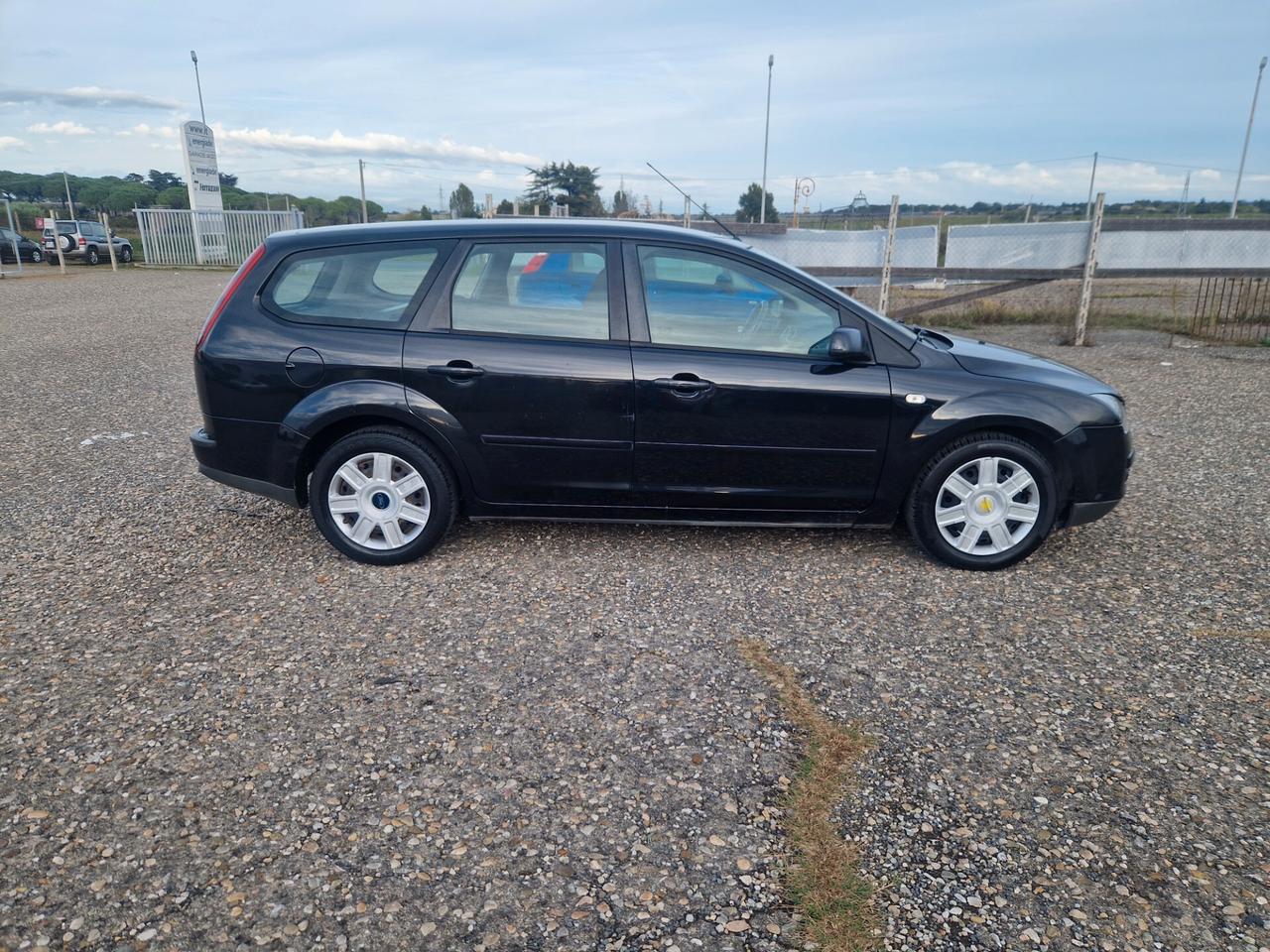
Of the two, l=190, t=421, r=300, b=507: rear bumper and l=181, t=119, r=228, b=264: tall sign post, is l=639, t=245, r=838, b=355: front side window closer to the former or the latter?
l=190, t=421, r=300, b=507: rear bumper

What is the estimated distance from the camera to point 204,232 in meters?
27.4

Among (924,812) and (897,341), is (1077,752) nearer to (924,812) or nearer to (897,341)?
(924,812)

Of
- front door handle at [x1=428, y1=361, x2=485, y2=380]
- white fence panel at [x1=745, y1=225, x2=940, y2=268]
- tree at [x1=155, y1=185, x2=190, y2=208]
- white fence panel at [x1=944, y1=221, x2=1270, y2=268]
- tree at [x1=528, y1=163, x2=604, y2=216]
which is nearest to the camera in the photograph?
front door handle at [x1=428, y1=361, x2=485, y2=380]

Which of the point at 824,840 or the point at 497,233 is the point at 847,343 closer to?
the point at 497,233

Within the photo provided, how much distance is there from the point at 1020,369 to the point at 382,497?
10.9ft

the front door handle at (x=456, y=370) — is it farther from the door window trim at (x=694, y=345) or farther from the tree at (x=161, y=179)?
the tree at (x=161, y=179)

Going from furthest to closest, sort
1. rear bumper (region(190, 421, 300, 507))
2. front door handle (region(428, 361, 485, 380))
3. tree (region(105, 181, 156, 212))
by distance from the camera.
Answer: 1. tree (region(105, 181, 156, 212))
2. rear bumper (region(190, 421, 300, 507))
3. front door handle (region(428, 361, 485, 380))

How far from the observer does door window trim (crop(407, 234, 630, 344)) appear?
4.34 metres

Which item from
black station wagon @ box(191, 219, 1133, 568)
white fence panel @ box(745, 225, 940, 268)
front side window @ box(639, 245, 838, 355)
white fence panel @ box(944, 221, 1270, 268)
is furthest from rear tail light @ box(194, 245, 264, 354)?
white fence panel @ box(944, 221, 1270, 268)

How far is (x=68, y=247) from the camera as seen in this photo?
27.0 metres

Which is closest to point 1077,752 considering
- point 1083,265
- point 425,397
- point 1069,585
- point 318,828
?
point 1069,585

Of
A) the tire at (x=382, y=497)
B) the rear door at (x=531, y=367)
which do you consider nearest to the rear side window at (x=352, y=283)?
the rear door at (x=531, y=367)

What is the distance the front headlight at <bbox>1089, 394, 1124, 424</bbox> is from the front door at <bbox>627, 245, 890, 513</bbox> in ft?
3.67

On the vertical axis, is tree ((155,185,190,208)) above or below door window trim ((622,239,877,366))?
above
